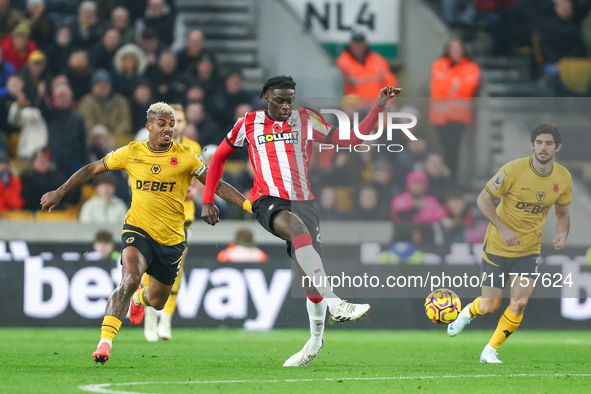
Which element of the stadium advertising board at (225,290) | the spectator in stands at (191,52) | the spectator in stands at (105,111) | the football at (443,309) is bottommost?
the stadium advertising board at (225,290)

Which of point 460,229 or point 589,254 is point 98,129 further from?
point 589,254

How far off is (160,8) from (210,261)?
17.0 ft

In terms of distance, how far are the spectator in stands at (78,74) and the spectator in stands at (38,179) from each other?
151 cm

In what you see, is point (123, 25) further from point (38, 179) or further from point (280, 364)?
point (280, 364)

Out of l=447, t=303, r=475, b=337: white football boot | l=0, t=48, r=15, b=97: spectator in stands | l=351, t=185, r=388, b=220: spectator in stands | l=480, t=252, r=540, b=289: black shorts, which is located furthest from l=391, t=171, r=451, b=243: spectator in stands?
l=0, t=48, r=15, b=97: spectator in stands

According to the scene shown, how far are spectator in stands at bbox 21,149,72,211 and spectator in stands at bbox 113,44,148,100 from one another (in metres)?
1.79

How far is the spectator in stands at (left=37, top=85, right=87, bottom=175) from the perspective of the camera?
13.5 m

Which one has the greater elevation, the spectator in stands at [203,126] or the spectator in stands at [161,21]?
the spectator in stands at [161,21]

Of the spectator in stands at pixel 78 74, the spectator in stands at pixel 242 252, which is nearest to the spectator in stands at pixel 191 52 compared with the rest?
the spectator in stands at pixel 78 74

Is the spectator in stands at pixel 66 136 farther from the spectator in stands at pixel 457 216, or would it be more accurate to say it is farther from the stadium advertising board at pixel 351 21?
the spectator in stands at pixel 457 216

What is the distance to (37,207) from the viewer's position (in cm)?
1345

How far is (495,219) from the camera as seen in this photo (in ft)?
28.1

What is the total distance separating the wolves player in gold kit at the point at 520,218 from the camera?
339 inches

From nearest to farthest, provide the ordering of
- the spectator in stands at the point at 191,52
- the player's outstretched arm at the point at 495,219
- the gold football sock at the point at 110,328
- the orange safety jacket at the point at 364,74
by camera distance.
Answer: the gold football sock at the point at 110,328, the player's outstretched arm at the point at 495,219, the orange safety jacket at the point at 364,74, the spectator in stands at the point at 191,52
